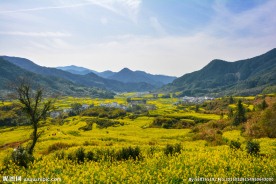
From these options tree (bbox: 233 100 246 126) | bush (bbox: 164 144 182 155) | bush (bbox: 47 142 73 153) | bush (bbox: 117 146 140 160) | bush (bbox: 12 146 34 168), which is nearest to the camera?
bush (bbox: 12 146 34 168)

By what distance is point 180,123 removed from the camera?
280 feet

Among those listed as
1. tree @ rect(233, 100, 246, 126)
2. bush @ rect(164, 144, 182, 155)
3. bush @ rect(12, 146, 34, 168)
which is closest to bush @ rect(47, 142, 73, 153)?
bush @ rect(12, 146, 34, 168)

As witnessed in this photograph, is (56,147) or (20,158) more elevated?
(20,158)

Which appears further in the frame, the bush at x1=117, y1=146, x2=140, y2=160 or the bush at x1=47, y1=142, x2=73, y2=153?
the bush at x1=47, y1=142, x2=73, y2=153

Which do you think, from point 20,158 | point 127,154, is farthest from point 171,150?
point 20,158

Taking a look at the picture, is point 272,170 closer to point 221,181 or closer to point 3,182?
point 221,181

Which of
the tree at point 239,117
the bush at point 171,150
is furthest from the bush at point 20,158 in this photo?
the tree at point 239,117

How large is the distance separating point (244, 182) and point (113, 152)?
14464mm

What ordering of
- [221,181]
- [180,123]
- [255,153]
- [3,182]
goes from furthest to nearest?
[180,123], [255,153], [3,182], [221,181]

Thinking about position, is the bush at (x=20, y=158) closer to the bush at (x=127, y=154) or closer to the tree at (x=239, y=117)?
the bush at (x=127, y=154)

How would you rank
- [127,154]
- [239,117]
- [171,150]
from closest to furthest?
[127,154] < [171,150] < [239,117]

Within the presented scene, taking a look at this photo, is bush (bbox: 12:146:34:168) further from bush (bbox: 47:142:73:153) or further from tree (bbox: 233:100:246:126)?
tree (bbox: 233:100:246:126)

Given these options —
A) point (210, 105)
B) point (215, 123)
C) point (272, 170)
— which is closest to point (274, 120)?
point (215, 123)

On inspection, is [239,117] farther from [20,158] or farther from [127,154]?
[20,158]
